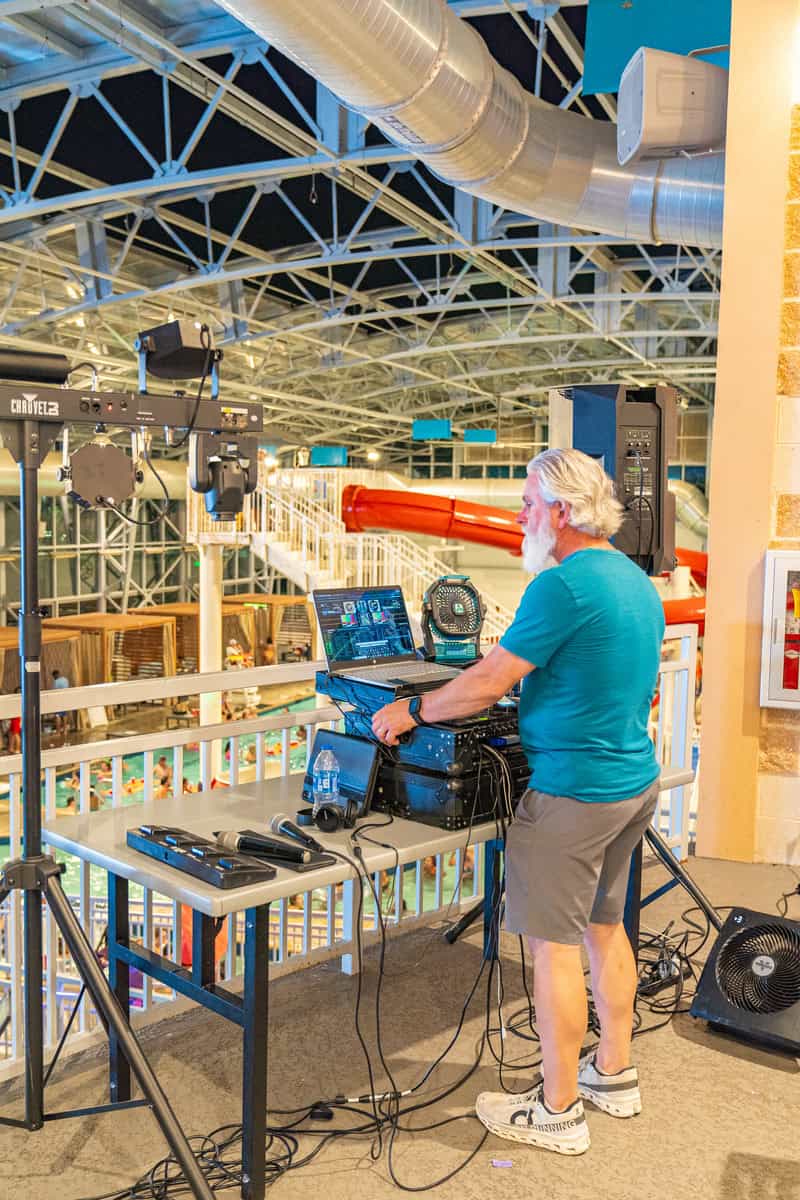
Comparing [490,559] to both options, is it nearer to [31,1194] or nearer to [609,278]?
[609,278]

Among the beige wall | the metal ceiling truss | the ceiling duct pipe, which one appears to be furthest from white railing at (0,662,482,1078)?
the metal ceiling truss

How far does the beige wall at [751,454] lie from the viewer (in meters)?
4.33

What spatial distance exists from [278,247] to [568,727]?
1268 cm

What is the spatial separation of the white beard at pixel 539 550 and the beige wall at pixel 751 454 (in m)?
2.35

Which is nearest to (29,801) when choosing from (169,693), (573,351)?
(169,693)

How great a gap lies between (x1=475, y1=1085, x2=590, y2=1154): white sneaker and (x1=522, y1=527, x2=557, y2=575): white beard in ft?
4.04

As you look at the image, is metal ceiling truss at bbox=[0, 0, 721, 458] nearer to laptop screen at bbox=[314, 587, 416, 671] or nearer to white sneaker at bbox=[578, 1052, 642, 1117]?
laptop screen at bbox=[314, 587, 416, 671]

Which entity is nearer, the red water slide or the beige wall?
the beige wall

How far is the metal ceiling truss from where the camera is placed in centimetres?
777

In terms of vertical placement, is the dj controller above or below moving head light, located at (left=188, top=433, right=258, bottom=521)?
below

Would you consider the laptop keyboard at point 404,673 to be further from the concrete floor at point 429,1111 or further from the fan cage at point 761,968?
the fan cage at point 761,968

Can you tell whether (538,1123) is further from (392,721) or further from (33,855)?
(33,855)

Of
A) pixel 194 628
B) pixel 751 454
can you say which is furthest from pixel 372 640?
pixel 194 628

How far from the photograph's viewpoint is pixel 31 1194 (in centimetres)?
220
